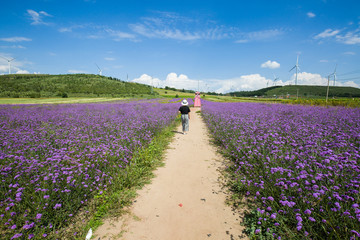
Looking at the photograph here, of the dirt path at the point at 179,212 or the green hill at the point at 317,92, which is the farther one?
the green hill at the point at 317,92

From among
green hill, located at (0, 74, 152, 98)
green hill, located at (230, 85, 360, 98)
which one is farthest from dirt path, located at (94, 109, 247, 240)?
green hill, located at (230, 85, 360, 98)

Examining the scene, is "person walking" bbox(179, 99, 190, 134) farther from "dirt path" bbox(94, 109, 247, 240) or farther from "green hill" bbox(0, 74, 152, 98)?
"green hill" bbox(0, 74, 152, 98)

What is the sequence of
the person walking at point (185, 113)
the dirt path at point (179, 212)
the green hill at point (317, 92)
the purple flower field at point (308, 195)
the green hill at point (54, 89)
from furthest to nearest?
the green hill at point (317, 92)
the green hill at point (54, 89)
the person walking at point (185, 113)
the dirt path at point (179, 212)
the purple flower field at point (308, 195)

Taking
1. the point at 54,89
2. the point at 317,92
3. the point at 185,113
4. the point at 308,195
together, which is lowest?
the point at 308,195

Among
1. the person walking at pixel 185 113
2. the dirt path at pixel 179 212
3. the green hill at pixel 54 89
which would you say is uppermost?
the green hill at pixel 54 89

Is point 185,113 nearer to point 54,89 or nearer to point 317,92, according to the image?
point 54,89

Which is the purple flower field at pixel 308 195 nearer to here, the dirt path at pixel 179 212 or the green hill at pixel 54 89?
the dirt path at pixel 179 212

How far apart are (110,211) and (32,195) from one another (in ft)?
4.57

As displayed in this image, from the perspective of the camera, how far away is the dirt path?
2.68 metres

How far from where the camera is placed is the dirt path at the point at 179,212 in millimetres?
2684

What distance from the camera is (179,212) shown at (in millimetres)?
3219

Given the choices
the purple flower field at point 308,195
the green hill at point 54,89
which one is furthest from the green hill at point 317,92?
the purple flower field at point 308,195

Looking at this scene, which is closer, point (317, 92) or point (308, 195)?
point (308, 195)

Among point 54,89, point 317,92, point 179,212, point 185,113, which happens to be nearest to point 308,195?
point 179,212
